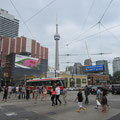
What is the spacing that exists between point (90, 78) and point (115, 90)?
54.6 m

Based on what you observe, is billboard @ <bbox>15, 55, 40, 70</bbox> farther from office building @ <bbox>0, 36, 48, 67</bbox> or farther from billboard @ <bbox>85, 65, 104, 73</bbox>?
billboard @ <bbox>85, 65, 104, 73</bbox>

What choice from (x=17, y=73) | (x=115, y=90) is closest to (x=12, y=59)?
(x=17, y=73)

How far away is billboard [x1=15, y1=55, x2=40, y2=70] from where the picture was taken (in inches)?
3039

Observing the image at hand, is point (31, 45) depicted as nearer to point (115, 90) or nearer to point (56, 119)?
point (115, 90)

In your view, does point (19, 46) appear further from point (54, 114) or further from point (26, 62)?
point (54, 114)

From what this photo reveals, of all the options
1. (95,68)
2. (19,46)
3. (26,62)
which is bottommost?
(95,68)

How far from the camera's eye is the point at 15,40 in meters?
102

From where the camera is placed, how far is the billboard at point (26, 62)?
77.2 metres

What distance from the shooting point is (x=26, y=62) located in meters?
80.2

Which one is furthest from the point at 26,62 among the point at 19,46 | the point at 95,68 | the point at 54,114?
the point at 54,114

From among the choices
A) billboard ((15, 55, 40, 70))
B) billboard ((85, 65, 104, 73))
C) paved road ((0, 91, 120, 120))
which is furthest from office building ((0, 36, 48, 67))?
paved road ((0, 91, 120, 120))

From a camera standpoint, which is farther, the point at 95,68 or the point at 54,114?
the point at 95,68

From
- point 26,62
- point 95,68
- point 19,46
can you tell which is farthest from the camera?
point 19,46

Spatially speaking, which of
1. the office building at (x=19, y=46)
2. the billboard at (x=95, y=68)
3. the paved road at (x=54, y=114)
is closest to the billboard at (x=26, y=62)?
the office building at (x=19, y=46)
